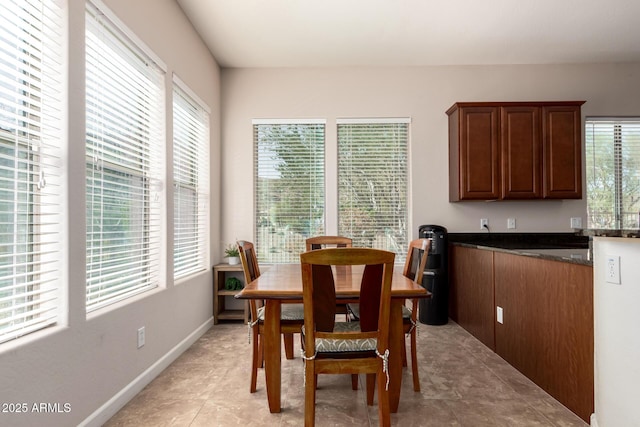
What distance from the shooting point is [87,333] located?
1.77 metres

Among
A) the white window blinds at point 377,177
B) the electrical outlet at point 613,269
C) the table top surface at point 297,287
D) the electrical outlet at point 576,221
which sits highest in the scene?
the white window blinds at point 377,177

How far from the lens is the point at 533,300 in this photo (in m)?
2.38

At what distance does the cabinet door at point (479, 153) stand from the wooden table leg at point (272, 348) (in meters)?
2.66

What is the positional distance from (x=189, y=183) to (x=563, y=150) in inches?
154

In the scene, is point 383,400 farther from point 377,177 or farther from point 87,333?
point 377,177

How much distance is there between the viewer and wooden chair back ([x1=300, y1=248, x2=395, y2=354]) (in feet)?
4.99

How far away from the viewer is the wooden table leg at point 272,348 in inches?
76.2

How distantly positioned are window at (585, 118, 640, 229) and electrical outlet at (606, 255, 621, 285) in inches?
116

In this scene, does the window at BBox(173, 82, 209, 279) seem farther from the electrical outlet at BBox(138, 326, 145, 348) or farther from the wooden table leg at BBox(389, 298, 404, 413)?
the wooden table leg at BBox(389, 298, 404, 413)

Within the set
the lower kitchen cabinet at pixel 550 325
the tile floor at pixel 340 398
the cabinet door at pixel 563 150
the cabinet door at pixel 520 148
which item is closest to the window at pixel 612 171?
the cabinet door at pixel 563 150

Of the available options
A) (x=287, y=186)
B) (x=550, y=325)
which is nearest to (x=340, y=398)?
(x=550, y=325)

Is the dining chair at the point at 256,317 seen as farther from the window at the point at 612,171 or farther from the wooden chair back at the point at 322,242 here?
the window at the point at 612,171

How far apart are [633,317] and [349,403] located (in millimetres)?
1521

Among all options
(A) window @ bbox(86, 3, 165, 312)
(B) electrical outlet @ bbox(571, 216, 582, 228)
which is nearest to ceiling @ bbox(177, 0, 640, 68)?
(A) window @ bbox(86, 3, 165, 312)
